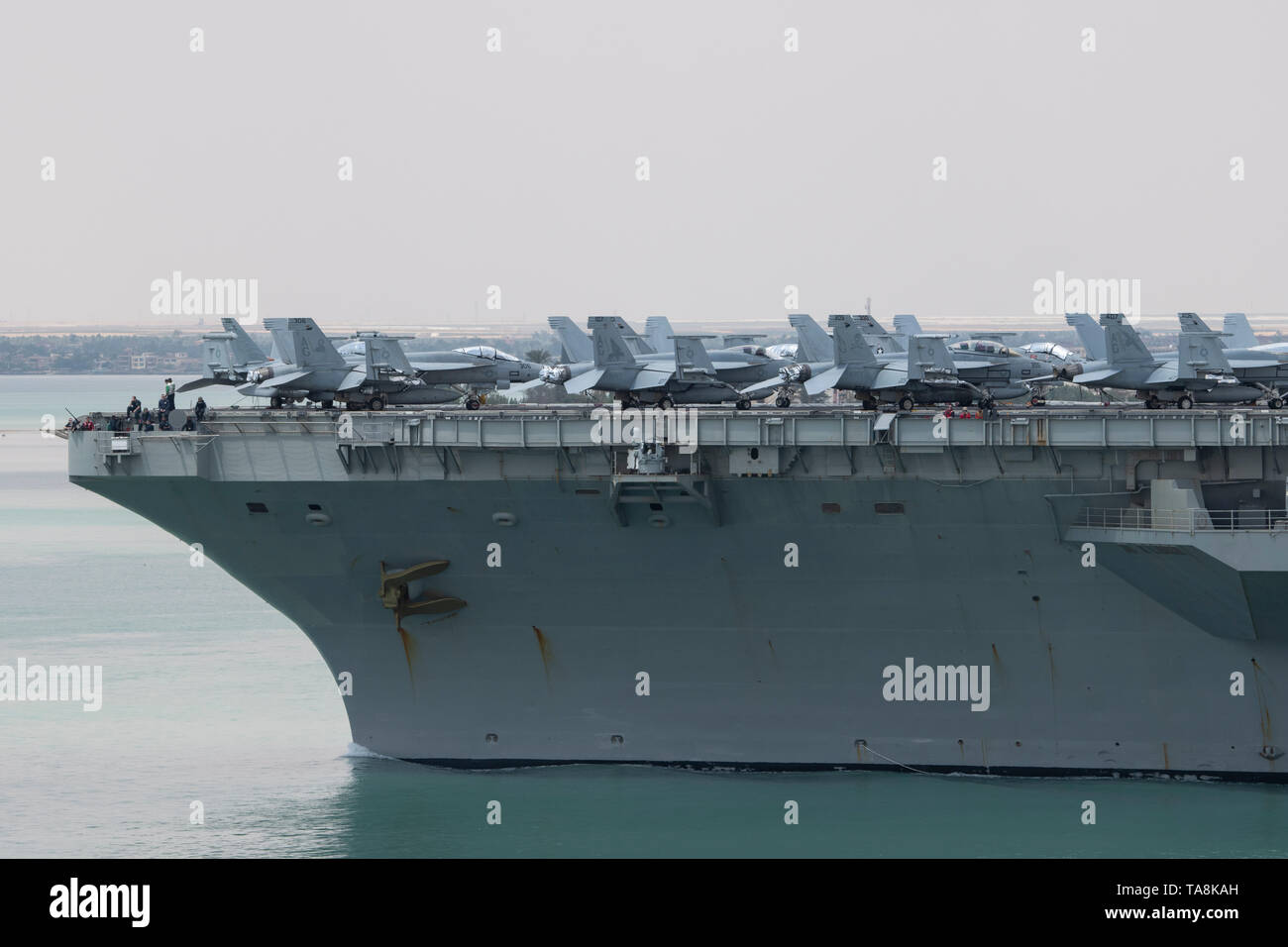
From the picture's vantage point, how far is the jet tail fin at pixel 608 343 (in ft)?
103

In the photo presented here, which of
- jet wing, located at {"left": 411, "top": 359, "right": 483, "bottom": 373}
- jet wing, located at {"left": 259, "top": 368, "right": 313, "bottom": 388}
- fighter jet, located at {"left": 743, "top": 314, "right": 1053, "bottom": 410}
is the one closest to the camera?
fighter jet, located at {"left": 743, "top": 314, "right": 1053, "bottom": 410}

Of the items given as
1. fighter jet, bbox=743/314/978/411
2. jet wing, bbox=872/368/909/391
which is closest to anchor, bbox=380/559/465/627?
fighter jet, bbox=743/314/978/411

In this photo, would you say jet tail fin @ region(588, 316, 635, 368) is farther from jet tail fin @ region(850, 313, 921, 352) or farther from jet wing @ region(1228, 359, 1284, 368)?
jet wing @ region(1228, 359, 1284, 368)

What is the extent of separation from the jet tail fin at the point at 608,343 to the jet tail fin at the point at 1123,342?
9.52 meters

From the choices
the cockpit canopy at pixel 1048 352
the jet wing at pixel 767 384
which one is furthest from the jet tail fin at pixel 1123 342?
the jet wing at pixel 767 384

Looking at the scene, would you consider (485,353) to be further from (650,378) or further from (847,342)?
(847,342)

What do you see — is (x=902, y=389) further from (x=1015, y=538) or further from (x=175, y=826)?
(x=175, y=826)

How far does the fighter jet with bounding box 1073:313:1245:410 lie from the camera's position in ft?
102

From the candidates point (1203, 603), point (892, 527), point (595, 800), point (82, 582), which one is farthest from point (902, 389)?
point (82, 582)

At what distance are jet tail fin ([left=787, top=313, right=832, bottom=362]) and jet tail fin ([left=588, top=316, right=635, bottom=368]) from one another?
5967mm

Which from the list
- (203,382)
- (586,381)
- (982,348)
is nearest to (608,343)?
(586,381)

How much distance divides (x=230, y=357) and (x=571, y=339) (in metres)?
8.90

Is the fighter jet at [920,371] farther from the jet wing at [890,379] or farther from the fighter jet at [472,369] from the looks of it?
the fighter jet at [472,369]

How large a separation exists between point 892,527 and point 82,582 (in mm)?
44034
